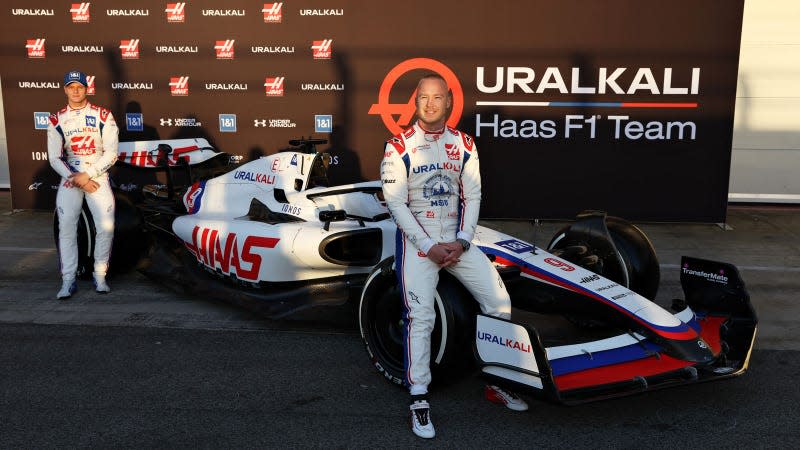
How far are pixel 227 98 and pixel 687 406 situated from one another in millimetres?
6582

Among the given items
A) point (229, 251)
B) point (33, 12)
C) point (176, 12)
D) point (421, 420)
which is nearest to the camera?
point (421, 420)

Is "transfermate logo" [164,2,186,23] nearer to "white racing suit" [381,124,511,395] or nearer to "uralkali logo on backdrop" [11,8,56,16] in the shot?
"uralkali logo on backdrop" [11,8,56,16]

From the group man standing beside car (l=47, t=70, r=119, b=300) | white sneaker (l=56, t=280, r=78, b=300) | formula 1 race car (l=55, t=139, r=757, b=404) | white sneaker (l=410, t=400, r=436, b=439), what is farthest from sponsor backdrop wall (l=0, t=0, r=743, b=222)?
white sneaker (l=410, t=400, r=436, b=439)

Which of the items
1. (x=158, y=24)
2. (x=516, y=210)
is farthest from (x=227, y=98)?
(x=516, y=210)

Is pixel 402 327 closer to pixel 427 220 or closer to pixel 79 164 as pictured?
pixel 427 220

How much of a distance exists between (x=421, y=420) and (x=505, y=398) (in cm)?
52

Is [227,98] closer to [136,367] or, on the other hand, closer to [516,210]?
[516,210]

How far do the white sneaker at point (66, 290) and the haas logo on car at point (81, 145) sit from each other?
989 mm

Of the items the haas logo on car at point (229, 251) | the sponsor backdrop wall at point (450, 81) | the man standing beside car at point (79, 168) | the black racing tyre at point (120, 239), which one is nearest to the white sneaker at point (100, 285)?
the man standing beside car at point (79, 168)

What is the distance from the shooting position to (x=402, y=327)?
13.8 feet

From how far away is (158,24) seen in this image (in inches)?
354

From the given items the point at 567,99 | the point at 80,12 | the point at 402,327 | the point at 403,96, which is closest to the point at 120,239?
the point at 402,327

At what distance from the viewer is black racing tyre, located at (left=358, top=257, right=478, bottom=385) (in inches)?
159

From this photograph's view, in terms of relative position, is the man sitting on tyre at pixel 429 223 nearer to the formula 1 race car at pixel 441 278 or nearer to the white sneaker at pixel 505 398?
the white sneaker at pixel 505 398
